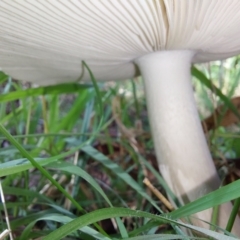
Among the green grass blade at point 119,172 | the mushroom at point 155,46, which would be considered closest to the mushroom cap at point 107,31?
the mushroom at point 155,46

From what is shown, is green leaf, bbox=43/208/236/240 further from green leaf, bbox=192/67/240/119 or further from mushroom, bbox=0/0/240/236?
green leaf, bbox=192/67/240/119

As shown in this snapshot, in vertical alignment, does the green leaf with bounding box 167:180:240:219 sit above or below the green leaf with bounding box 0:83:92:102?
below

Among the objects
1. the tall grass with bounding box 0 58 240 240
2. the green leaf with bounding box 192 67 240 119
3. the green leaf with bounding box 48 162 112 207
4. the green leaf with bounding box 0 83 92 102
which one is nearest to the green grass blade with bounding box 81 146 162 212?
the tall grass with bounding box 0 58 240 240

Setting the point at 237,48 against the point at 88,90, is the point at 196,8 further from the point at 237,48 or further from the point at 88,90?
the point at 88,90

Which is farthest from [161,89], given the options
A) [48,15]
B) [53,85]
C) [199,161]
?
[53,85]

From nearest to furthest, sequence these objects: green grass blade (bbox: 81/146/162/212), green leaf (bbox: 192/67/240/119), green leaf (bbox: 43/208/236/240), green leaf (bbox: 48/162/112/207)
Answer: green leaf (bbox: 43/208/236/240) → green leaf (bbox: 48/162/112/207) → green grass blade (bbox: 81/146/162/212) → green leaf (bbox: 192/67/240/119)

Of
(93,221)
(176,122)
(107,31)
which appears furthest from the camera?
(176,122)

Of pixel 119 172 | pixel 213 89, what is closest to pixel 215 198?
pixel 119 172

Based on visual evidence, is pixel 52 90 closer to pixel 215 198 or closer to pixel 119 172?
pixel 119 172
